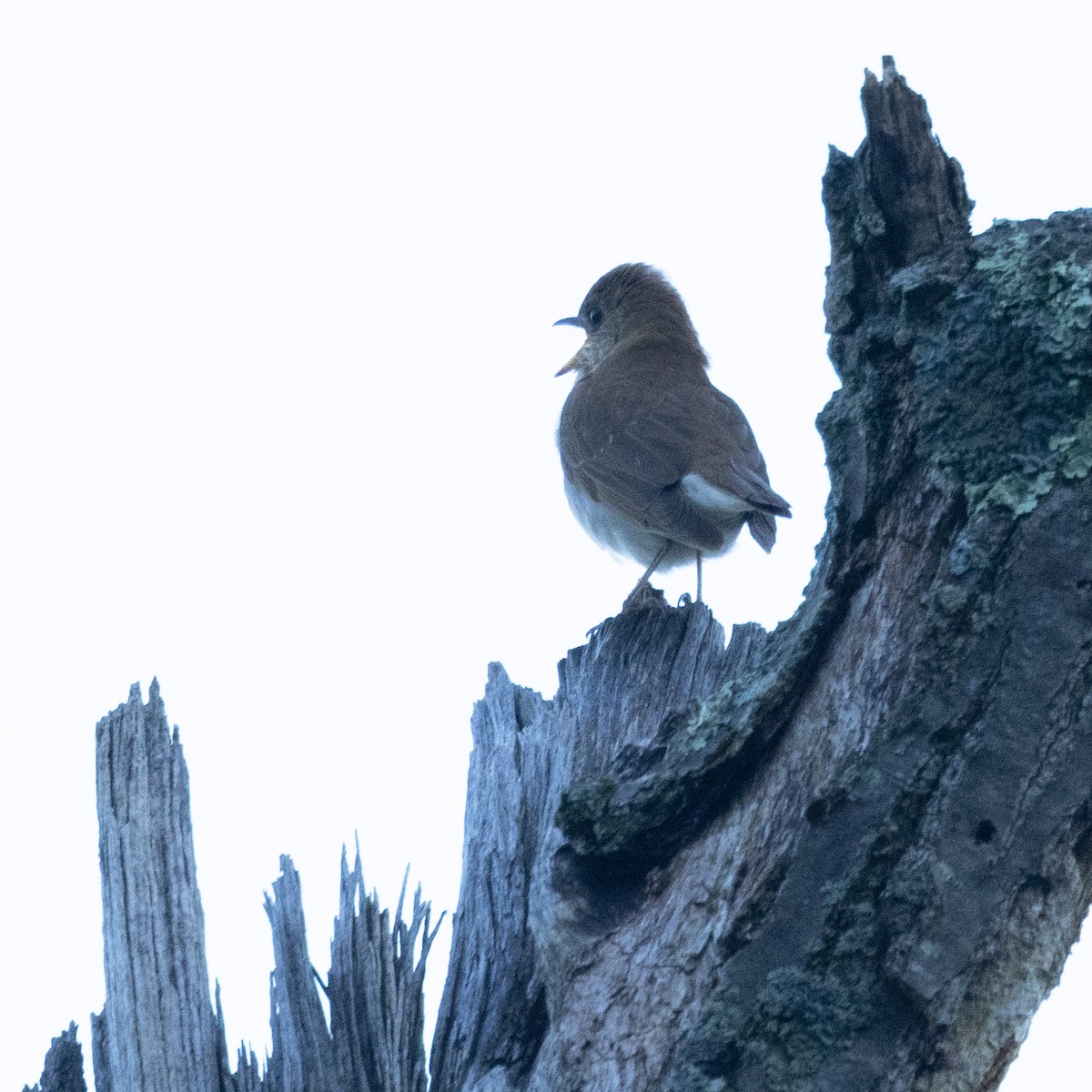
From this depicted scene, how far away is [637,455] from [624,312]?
96.2 inches

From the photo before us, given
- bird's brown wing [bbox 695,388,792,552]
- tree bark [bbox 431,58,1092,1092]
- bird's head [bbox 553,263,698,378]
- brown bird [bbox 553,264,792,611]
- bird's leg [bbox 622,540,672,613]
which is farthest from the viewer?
bird's head [bbox 553,263,698,378]

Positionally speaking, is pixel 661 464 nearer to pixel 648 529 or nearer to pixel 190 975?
pixel 648 529

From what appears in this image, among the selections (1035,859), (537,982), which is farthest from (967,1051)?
(537,982)

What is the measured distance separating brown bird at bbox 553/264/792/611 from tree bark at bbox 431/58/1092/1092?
2877mm

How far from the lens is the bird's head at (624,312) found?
8.77 m

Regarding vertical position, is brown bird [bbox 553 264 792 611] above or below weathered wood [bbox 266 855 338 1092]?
above

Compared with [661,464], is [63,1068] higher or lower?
lower

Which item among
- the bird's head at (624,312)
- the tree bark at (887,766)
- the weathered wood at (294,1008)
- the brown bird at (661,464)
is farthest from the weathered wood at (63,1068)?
the bird's head at (624,312)

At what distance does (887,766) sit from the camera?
97.4 inches

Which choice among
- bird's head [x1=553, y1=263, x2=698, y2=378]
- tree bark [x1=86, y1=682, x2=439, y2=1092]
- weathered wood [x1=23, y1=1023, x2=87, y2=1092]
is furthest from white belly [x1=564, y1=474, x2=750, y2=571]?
weathered wood [x1=23, y1=1023, x2=87, y2=1092]

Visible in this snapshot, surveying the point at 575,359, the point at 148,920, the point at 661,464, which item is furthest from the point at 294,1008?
the point at 575,359

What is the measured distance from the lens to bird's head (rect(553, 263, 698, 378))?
877cm

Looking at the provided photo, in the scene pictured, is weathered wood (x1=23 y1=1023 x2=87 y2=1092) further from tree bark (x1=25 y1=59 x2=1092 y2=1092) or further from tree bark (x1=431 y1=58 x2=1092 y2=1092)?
tree bark (x1=431 y1=58 x2=1092 y2=1092)

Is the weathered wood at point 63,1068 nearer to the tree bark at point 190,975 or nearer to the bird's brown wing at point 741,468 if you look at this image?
the tree bark at point 190,975
